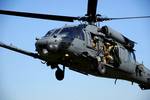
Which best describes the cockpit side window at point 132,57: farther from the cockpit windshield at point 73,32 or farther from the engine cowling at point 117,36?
the cockpit windshield at point 73,32

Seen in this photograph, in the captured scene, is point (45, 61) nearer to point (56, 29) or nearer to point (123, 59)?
point (56, 29)

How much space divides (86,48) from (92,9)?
2164 millimetres

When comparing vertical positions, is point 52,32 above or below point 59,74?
above

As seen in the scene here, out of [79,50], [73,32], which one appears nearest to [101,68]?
[79,50]

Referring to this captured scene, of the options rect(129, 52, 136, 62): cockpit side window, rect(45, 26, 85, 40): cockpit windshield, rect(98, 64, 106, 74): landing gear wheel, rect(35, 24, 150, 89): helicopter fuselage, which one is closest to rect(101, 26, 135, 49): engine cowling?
rect(35, 24, 150, 89): helicopter fuselage

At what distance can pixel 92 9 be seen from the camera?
65.5 feet

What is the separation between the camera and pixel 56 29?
821 inches

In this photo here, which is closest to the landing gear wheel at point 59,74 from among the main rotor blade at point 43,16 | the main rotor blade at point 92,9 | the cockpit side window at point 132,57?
the main rotor blade at point 43,16

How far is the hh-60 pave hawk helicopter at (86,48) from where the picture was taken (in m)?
19.2

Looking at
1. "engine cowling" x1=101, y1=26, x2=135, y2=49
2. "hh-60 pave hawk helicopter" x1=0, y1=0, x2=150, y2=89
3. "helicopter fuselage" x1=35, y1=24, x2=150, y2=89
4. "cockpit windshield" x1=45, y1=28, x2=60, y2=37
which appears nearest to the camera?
"helicopter fuselage" x1=35, y1=24, x2=150, y2=89

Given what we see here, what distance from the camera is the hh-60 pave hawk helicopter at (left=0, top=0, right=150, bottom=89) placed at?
1921 centimetres

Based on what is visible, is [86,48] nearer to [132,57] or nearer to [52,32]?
[52,32]

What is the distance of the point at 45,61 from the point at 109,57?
3750 millimetres

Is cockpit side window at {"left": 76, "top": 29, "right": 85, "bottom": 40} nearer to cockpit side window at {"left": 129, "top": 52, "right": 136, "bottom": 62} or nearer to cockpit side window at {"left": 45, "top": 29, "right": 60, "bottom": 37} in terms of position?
cockpit side window at {"left": 45, "top": 29, "right": 60, "bottom": 37}
